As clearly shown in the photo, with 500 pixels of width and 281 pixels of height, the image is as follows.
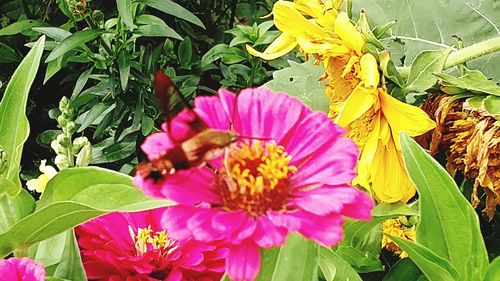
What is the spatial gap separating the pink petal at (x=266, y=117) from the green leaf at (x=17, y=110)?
5.9 inches

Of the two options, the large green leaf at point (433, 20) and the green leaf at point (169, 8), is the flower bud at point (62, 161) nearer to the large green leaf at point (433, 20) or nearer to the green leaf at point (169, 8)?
the large green leaf at point (433, 20)

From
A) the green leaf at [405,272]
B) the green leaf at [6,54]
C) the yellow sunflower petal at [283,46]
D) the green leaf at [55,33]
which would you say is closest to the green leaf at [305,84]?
the yellow sunflower petal at [283,46]

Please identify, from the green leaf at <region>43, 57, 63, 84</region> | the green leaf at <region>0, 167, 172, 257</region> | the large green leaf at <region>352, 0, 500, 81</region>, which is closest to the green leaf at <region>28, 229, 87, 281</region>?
the green leaf at <region>0, 167, 172, 257</region>

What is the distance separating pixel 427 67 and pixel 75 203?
264 millimetres

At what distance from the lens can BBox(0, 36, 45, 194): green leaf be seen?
1.32 feet

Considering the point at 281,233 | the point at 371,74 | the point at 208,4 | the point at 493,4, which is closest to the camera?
the point at 281,233

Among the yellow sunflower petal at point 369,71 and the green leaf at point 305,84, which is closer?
the yellow sunflower petal at point 369,71

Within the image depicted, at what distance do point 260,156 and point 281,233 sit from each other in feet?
0.12

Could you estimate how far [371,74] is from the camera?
513 millimetres

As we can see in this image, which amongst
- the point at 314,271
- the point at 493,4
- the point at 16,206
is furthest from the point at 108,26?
the point at 314,271

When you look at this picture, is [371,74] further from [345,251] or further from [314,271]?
[314,271]

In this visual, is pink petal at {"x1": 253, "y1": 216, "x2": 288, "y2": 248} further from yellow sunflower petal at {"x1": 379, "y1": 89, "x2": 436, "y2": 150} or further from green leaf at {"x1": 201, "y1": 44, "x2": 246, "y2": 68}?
green leaf at {"x1": 201, "y1": 44, "x2": 246, "y2": 68}

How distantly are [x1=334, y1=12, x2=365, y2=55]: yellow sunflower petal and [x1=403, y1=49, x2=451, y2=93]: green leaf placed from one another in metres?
0.04

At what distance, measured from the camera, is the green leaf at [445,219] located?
37 cm
